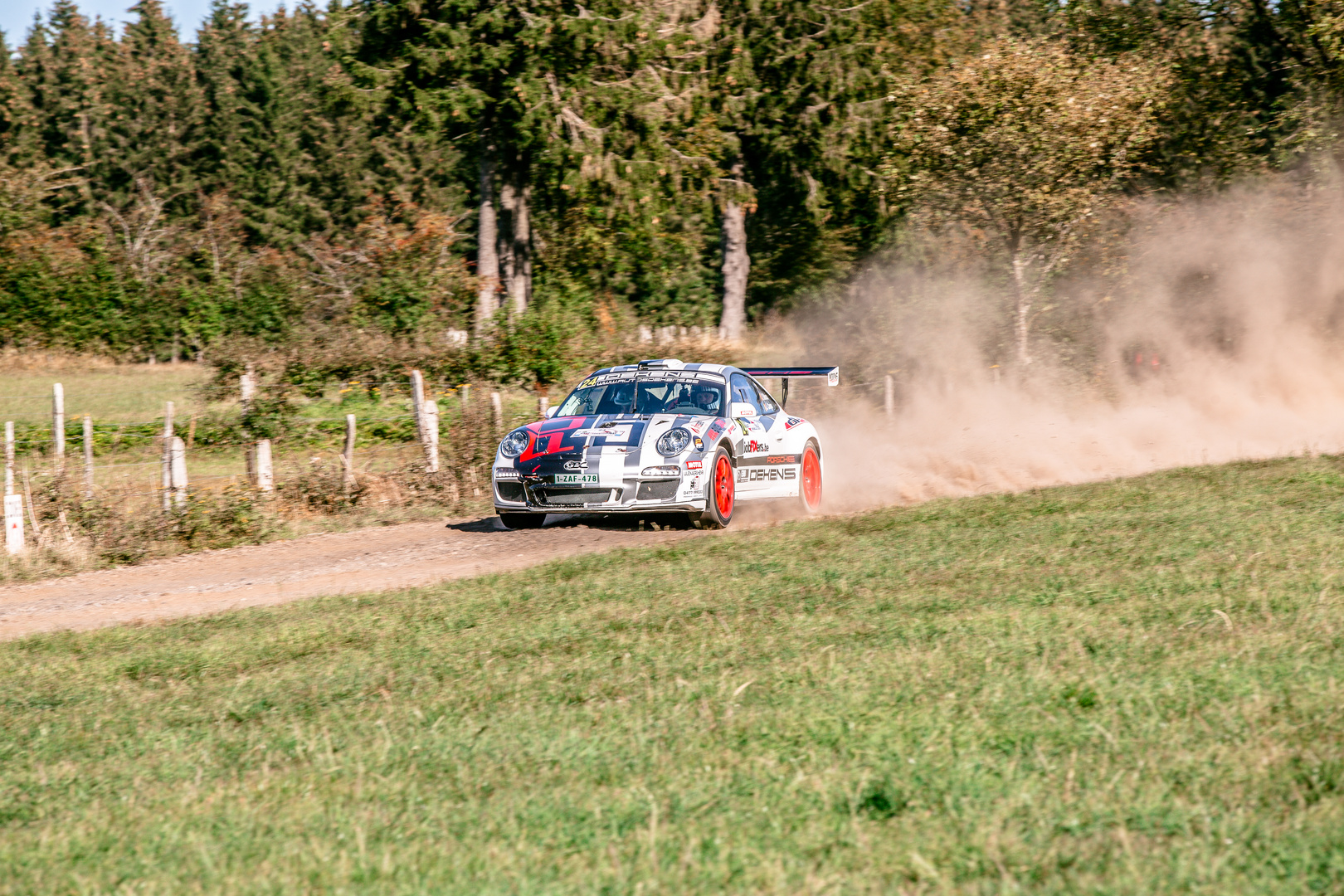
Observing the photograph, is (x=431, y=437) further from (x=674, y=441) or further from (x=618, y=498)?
(x=674, y=441)

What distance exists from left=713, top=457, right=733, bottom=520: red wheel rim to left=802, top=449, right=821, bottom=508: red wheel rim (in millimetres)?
1365

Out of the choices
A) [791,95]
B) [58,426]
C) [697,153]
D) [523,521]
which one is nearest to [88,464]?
[58,426]

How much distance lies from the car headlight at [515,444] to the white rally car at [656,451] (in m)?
0.01

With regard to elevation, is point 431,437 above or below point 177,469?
above

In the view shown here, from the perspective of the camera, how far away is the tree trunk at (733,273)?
44.0 meters

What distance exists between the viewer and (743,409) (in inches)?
510

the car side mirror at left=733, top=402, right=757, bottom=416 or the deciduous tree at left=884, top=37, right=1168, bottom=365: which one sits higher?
the deciduous tree at left=884, top=37, right=1168, bottom=365

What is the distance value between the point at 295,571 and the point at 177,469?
303 centimetres

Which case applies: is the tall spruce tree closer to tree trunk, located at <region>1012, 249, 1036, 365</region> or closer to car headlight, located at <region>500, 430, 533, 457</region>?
tree trunk, located at <region>1012, 249, 1036, 365</region>

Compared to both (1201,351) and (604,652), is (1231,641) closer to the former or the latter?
(604,652)

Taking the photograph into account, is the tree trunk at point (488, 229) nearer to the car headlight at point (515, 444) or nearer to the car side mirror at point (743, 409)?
the car side mirror at point (743, 409)

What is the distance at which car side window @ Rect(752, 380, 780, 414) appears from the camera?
44.4 feet

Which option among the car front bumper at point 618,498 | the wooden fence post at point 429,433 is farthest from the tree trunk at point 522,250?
the car front bumper at point 618,498

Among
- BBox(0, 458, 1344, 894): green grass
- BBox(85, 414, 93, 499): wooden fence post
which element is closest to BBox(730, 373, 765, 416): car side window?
BBox(0, 458, 1344, 894): green grass
